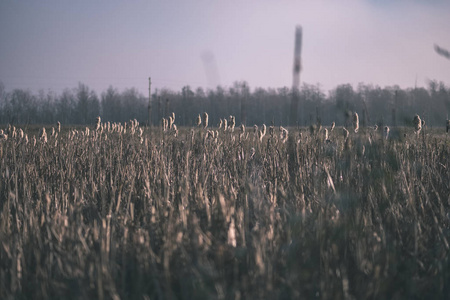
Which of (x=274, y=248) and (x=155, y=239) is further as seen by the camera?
(x=155, y=239)

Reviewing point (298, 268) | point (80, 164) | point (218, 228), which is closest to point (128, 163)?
point (80, 164)

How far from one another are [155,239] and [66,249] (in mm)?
482

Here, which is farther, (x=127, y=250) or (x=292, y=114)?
(x=127, y=250)

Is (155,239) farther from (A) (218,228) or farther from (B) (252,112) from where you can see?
(B) (252,112)

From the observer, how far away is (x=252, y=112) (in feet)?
292

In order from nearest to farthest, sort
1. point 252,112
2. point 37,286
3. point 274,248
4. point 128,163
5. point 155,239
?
point 37,286 → point 274,248 → point 155,239 → point 128,163 → point 252,112

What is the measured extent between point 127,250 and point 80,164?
2.55 m

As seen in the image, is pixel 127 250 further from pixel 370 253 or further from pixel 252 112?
pixel 252 112

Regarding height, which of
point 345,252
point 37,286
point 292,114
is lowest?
point 37,286

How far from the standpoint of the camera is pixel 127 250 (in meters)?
2.10

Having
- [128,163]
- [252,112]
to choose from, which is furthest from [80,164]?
[252,112]

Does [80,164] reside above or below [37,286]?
above

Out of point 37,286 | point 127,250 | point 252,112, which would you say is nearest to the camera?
point 37,286

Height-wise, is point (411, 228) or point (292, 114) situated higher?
point (292, 114)
